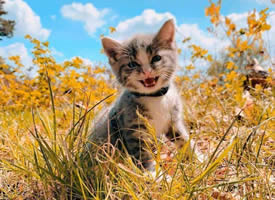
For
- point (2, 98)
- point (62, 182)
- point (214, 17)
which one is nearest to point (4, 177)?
point (62, 182)

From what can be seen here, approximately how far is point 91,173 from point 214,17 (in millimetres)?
Result: 2914

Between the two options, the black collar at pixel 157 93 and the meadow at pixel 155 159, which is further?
the black collar at pixel 157 93

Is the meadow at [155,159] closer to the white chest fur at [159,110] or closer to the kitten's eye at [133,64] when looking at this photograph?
the white chest fur at [159,110]

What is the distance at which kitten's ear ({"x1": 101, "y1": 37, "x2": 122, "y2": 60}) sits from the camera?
1.96 meters

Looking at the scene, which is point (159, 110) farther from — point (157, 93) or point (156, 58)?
point (156, 58)

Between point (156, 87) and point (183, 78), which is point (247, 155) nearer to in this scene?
point (156, 87)

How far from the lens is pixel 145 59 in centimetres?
183


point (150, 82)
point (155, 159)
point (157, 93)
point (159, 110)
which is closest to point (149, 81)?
point (150, 82)

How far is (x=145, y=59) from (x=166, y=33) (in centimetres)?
30

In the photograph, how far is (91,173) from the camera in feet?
4.33

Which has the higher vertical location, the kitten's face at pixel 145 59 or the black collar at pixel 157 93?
the kitten's face at pixel 145 59

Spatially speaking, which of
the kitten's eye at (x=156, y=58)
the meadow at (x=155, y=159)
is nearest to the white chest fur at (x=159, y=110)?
the meadow at (x=155, y=159)

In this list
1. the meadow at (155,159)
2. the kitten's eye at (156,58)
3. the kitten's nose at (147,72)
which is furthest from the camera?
the kitten's eye at (156,58)

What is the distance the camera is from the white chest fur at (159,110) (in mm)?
1922
